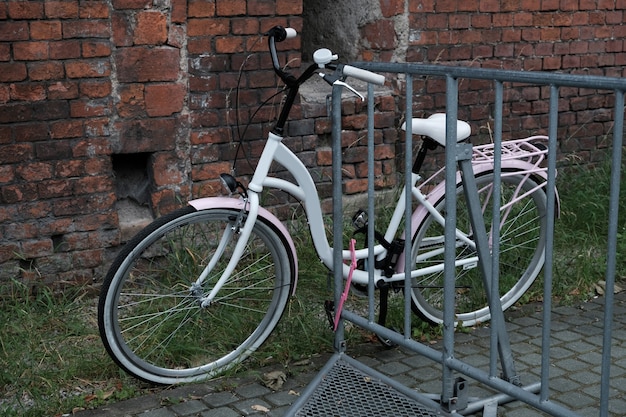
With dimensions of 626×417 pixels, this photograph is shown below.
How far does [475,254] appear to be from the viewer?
4.20 meters

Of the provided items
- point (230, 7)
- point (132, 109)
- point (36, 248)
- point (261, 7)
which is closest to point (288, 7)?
point (261, 7)

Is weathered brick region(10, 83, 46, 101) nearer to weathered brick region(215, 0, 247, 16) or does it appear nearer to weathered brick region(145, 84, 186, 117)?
weathered brick region(145, 84, 186, 117)

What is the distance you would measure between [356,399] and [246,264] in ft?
2.95

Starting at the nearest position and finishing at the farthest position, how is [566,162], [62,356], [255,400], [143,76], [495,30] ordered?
[255,400] → [62,356] → [143,76] → [495,30] → [566,162]

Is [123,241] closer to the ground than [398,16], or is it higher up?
closer to the ground

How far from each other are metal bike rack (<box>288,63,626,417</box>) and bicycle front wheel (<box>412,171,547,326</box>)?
503mm

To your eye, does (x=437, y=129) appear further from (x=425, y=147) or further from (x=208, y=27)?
(x=208, y=27)

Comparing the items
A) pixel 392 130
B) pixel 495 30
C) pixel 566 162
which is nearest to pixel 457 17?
pixel 495 30

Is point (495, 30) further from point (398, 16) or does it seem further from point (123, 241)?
point (123, 241)

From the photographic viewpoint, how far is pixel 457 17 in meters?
5.69

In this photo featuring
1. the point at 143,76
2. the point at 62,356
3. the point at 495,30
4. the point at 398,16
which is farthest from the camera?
the point at 495,30

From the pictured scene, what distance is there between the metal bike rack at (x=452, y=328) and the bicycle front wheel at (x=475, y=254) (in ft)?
1.65

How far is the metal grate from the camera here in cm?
341

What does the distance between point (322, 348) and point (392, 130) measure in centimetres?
184
